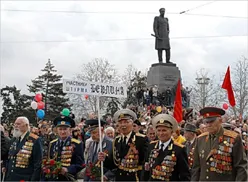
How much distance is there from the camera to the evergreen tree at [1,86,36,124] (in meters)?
40.5

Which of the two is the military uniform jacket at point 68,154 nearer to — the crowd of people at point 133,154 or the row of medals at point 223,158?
the crowd of people at point 133,154

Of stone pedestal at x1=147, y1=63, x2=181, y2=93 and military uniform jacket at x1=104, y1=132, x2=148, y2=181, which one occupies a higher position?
stone pedestal at x1=147, y1=63, x2=181, y2=93

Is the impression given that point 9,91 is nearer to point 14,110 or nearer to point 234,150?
point 14,110

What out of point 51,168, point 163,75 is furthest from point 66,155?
point 163,75

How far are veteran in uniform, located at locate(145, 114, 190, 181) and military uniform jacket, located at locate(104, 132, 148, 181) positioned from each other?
0.49m

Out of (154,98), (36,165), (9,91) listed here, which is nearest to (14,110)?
(9,91)

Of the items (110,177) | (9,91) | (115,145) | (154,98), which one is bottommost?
(110,177)

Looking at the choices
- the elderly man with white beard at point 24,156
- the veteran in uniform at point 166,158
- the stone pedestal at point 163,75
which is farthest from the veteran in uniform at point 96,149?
the stone pedestal at point 163,75

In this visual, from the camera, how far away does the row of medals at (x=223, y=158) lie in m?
5.32

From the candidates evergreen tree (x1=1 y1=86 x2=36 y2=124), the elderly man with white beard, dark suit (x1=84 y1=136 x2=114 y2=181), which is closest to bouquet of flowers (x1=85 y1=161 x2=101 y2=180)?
dark suit (x1=84 y1=136 x2=114 y2=181)

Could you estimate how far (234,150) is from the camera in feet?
17.4

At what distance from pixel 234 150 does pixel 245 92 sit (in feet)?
133

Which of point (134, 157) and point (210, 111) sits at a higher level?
point (210, 111)

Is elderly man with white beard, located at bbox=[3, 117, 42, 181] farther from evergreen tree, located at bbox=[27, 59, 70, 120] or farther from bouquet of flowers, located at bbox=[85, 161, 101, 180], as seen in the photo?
evergreen tree, located at bbox=[27, 59, 70, 120]
